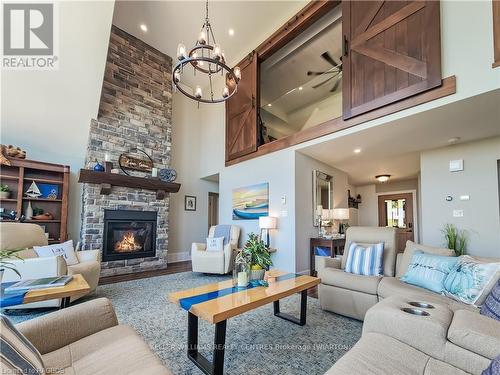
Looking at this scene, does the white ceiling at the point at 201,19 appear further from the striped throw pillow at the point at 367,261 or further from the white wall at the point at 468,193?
the striped throw pillow at the point at 367,261

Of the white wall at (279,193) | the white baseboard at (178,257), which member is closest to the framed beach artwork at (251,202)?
the white wall at (279,193)

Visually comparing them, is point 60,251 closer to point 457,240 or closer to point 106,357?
point 106,357

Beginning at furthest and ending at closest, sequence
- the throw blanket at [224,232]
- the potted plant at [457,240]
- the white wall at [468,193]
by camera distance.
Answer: the throw blanket at [224,232]
the potted plant at [457,240]
the white wall at [468,193]

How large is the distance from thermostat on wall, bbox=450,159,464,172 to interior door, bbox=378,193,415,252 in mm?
3544

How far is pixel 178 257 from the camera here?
6.38m

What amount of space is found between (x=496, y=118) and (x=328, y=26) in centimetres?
312

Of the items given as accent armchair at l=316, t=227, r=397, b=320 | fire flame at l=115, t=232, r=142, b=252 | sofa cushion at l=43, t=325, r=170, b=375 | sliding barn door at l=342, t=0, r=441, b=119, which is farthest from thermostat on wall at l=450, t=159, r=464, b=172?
fire flame at l=115, t=232, r=142, b=252

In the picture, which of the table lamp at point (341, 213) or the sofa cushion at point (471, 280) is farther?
the table lamp at point (341, 213)

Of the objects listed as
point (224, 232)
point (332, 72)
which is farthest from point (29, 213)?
point (332, 72)

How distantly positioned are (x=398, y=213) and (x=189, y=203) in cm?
629

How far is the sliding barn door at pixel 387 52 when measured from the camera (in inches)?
118

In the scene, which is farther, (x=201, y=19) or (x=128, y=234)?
(x=128, y=234)

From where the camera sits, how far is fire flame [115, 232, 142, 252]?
198 inches

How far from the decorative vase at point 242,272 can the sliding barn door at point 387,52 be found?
2.72 m
